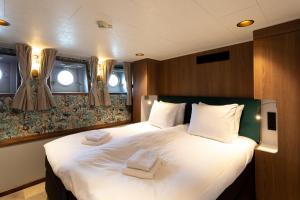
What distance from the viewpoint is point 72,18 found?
1479 mm

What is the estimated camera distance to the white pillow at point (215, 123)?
1964mm

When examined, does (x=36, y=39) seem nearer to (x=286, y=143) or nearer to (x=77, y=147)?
(x=77, y=147)

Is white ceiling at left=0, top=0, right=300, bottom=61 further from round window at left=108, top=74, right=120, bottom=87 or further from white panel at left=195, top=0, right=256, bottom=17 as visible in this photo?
round window at left=108, top=74, right=120, bottom=87

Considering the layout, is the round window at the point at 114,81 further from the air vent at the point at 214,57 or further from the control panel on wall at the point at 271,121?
the control panel on wall at the point at 271,121

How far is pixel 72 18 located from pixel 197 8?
1163 millimetres


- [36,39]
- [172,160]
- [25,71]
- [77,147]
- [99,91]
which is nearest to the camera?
[172,160]

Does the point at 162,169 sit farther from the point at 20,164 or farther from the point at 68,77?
the point at 68,77

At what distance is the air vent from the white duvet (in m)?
1.25

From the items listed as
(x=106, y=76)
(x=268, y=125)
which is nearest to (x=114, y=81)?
(x=106, y=76)

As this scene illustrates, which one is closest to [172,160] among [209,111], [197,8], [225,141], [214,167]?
[214,167]

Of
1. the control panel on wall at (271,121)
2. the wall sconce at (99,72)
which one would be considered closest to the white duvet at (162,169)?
the control panel on wall at (271,121)

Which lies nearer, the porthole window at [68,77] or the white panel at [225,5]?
the white panel at [225,5]

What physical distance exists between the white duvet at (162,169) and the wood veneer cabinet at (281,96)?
291mm

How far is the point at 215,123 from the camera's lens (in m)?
2.05
